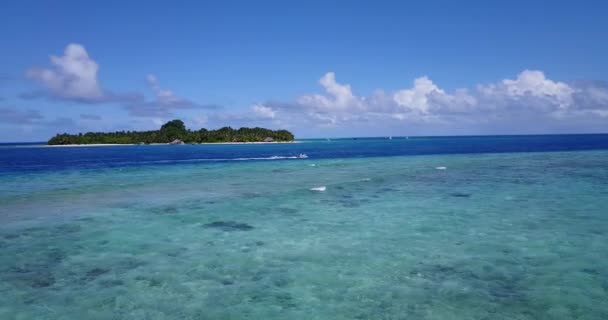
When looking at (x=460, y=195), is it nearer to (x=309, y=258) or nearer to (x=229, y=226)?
(x=229, y=226)

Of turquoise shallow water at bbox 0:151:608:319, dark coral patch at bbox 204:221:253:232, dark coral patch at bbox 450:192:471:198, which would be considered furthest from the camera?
dark coral patch at bbox 450:192:471:198

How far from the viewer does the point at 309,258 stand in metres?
14.6

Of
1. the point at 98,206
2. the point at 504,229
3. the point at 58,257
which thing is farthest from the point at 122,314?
the point at 98,206

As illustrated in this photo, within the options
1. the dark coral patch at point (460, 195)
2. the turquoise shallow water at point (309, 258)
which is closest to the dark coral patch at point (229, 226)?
the turquoise shallow water at point (309, 258)

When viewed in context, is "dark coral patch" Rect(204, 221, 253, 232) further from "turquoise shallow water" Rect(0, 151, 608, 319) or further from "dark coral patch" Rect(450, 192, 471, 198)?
"dark coral patch" Rect(450, 192, 471, 198)

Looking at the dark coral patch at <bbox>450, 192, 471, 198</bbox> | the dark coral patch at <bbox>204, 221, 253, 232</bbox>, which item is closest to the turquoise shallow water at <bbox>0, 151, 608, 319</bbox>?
the dark coral patch at <bbox>204, 221, 253, 232</bbox>

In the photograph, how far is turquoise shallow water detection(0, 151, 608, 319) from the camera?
34.2 feet

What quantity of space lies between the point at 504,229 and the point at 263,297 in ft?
40.3

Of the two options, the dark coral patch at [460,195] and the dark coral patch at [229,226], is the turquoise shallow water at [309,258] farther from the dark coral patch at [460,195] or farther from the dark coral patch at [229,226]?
the dark coral patch at [460,195]

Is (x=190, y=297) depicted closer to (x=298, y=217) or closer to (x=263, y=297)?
(x=263, y=297)

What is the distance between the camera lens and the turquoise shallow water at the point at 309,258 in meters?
10.4

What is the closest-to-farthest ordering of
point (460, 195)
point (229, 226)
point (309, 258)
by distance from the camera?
point (309, 258) < point (229, 226) < point (460, 195)

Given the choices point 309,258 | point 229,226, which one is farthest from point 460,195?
point 309,258

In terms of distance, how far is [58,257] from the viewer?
1484 centimetres
